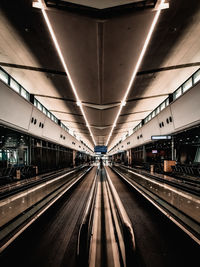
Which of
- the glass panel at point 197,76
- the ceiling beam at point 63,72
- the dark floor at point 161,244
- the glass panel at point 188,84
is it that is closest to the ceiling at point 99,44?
the ceiling beam at point 63,72

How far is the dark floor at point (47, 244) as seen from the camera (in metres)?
2.80

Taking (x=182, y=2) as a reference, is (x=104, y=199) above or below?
below

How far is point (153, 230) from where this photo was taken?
13.0 ft

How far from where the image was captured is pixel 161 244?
3340 millimetres

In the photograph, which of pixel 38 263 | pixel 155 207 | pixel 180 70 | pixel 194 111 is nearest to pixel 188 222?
pixel 155 207

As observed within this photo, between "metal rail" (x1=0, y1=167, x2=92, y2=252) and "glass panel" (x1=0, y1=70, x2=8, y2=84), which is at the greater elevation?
"glass panel" (x1=0, y1=70, x2=8, y2=84)

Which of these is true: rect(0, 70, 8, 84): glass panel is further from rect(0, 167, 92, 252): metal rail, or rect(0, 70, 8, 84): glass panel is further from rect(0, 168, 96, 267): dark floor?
rect(0, 168, 96, 267): dark floor

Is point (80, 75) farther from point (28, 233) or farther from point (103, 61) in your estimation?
point (28, 233)

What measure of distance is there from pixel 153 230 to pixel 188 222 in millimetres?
869

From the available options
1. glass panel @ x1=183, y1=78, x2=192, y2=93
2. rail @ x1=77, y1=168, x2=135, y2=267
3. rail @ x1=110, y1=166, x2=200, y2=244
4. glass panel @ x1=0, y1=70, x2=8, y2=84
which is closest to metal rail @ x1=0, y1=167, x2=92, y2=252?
rail @ x1=77, y1=168, x2=135, y2=267

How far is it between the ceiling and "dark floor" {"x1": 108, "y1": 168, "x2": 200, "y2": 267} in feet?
17.9

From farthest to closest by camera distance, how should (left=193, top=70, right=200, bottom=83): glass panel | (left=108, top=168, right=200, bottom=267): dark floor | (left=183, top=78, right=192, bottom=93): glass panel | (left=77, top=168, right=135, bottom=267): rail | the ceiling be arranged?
(left=183, top=78, right=192, bottom=93): glass panel
(left=193, top=70, right=200, bottom=83): glass panel
the ceiling
(left=108, top=168, right=200, bottom=267): dark floor
(left=77, top=168, right=135, bottom=267): rail

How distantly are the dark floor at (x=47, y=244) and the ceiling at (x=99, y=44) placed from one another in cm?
550

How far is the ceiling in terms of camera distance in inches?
166
